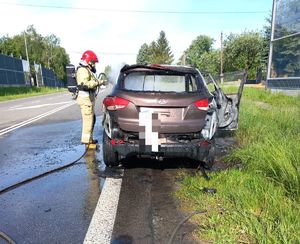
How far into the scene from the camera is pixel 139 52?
5197 inches

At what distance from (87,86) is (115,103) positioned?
208 cm

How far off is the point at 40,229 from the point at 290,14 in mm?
16889

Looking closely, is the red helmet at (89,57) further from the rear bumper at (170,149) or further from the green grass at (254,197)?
the green grass at (254,197)

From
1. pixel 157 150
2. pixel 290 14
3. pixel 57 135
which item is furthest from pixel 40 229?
pixel 290 14

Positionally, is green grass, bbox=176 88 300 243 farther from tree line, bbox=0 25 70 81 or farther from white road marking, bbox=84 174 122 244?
tree line, bbox=0 25 70 81

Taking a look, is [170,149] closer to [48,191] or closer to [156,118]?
[156,118]

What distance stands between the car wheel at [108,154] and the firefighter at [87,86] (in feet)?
5.71

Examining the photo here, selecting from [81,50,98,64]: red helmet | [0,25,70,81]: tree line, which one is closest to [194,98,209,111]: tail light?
[81,50,98,64]: red helmet

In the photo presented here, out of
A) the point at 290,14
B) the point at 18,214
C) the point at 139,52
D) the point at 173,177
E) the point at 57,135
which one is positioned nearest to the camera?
the point at 18,214

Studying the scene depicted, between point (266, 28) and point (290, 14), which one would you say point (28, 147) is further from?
point (266, 28)

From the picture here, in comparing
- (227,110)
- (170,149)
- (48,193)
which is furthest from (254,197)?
(227,110)

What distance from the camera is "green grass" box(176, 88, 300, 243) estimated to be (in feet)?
9.23

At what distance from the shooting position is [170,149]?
14.3 ft

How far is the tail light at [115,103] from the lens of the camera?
4.35 meters
